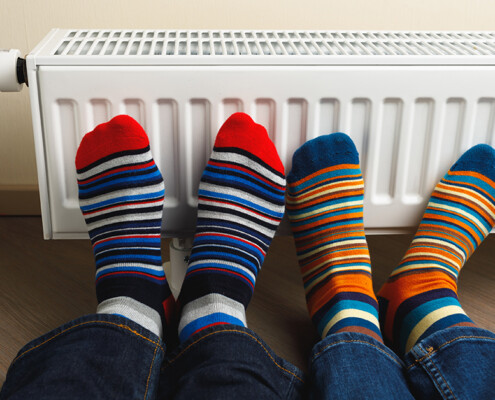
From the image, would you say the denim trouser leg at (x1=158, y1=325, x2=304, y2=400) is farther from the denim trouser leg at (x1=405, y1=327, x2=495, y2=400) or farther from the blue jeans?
→ the denim trouser leg at (x1=405, y1=327, x2=495, y2=400)

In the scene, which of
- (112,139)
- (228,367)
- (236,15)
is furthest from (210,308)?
(236,15)

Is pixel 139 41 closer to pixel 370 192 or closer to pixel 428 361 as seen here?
pixel 370 192

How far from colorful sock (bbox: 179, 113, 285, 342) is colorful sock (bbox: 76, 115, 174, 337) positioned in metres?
0.05

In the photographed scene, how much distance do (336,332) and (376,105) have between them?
271 millimetres

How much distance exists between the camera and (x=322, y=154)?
0.67m

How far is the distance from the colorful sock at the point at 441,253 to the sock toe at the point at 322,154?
0.13 meters

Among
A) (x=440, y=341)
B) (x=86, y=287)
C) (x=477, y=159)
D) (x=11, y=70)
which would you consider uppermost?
(x=11, y=70)

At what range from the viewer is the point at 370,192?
0.69 meters

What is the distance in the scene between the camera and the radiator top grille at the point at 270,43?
0.61m

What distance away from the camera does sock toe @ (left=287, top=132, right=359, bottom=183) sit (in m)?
0.65

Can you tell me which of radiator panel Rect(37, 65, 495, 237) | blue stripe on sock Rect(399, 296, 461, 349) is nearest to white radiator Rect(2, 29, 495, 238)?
radiator panel Rect(37, 65, 495, 237)

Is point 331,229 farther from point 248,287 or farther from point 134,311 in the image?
point 134,311

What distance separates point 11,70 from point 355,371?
1.64ft

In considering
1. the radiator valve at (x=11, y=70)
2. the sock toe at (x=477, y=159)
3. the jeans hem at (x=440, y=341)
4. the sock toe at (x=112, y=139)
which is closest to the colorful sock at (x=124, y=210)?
the sock toe at (x=112, y=139)
